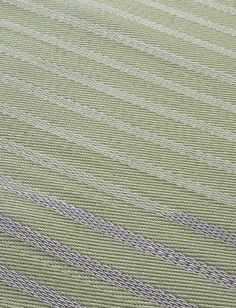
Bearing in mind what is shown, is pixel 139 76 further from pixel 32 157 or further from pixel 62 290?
pixel 62 290

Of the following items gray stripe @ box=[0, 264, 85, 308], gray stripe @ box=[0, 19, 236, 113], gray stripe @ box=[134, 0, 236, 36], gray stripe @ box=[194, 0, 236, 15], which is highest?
gray stripe @ box=[194, 0, 236, 15]

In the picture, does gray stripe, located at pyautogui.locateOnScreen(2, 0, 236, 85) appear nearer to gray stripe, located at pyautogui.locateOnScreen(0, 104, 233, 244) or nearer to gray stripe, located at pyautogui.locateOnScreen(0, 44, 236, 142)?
gray stripe, located at pyautogui.locateOnScreen(0, 44, 236, 142)

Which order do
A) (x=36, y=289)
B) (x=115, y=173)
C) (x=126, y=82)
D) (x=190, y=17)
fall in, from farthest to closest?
(x=190, y=17), (x=126, y=82), (x=115, y=173), (x=36, y=289)

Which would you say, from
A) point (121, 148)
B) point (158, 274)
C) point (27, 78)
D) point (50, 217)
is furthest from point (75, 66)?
point (158, 274)

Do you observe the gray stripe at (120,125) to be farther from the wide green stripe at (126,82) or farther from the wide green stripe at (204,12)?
the wide green stripe at (204,12)

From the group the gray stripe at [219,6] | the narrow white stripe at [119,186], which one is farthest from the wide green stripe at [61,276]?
the gray stripe at [219,6]

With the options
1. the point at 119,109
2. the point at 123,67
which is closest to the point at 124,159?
the point at 119,109

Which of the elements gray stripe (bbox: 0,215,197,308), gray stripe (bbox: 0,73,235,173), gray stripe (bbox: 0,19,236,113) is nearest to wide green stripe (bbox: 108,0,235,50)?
gray stripe (bbox: 0,19,236,113)

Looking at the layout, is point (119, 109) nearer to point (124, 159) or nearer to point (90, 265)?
point (124, 159)
